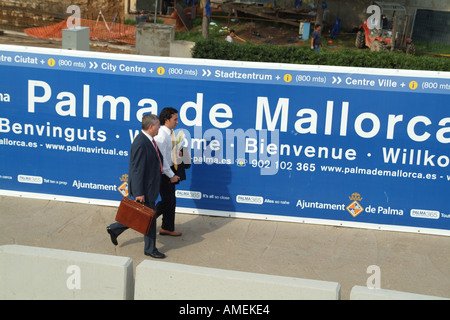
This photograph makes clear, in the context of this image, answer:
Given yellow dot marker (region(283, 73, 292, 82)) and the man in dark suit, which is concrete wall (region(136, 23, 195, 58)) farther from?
the man in dark suit

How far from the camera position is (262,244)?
8852 millimetres

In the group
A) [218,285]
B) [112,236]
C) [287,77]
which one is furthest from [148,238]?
[287,77]

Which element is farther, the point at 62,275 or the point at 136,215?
the point at 136,215

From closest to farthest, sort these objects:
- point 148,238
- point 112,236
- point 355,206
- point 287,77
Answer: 1. point 148,238
2. point 112,236
3. point 287,77
4. point 355,206

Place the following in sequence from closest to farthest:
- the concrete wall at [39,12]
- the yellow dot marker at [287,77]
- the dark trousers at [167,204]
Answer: the dark trousers at [167,204] → the yellow dot marker at [287,77] → the concrete wall at [39,12]

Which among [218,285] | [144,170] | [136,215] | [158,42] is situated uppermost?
[158,42]

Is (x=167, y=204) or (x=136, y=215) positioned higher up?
(x=136, y=215)

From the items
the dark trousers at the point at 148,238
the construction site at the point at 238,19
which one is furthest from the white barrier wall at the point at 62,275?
the construction site at the point at 238,19

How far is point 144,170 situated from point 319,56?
27.8ft

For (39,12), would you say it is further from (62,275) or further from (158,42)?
(62,275)

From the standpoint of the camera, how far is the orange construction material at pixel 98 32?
28781mm

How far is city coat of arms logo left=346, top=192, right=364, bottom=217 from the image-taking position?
9289 mm

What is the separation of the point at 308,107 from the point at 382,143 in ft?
3.85

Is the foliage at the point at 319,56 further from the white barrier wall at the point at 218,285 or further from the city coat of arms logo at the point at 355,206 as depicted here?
the white barrier wall at the point at 218,285
